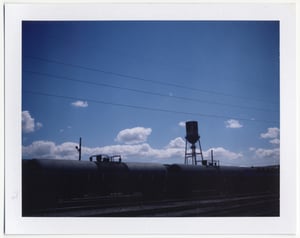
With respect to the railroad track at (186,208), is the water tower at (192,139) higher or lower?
higher

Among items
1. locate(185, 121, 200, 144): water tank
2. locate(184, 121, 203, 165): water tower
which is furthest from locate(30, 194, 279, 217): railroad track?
locate(185, 121, 200, 144): water tank

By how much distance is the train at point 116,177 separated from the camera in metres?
4.77

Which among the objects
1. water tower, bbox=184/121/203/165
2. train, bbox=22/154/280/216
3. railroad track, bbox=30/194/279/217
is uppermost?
water tower, bbox=184/121/203/165

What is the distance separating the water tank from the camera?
4848 millimetres

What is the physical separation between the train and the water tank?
595 mm

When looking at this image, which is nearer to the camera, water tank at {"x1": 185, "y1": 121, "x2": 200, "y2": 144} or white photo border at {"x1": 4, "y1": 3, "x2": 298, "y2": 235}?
white photo border at {"x1": 4, "y1": 3, "x2": 298, "y2": 235}

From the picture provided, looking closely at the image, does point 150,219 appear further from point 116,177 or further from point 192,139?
point 116,177

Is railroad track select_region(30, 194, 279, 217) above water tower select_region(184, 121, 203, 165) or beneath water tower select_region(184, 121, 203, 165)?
beneath

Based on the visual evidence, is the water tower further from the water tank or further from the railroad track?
the railroad track

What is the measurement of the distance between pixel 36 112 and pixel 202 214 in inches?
92.1

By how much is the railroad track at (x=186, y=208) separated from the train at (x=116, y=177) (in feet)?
0.29

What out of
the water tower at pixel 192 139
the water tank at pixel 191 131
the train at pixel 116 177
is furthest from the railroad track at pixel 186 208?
the water tank at pixel 191 131

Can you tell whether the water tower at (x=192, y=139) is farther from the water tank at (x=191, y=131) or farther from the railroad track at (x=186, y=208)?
the railroad track at (x=186, y=208)
